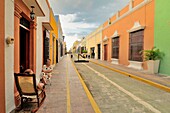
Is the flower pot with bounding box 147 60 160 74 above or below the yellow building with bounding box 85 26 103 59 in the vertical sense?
below

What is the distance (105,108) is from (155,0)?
1037 centimetres

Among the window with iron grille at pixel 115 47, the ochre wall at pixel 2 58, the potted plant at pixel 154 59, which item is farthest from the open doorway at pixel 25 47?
the window with iron grille at pixel 115 47

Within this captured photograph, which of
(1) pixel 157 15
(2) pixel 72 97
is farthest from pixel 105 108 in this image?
(1) pixel 157 15

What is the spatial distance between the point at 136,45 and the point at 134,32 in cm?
129

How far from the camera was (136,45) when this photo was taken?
1631 cm

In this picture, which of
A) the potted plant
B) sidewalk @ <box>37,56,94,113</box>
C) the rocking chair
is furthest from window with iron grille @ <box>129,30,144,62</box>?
the rocking chair

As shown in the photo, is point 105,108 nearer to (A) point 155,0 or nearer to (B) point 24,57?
(B) point 24,57

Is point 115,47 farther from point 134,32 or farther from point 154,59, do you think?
point 154,59

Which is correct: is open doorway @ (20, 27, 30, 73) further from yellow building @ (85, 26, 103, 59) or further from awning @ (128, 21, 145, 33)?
yellow building @ (85, 26, 103, 59)

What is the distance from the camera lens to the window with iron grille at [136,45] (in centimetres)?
1523

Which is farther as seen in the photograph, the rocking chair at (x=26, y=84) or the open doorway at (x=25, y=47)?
the open doorway at (x=25, y=47)

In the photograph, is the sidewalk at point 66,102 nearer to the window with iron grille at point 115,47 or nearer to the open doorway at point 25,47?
the open doorway at point 25,47

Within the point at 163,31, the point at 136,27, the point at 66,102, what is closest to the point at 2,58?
the point at 66,102

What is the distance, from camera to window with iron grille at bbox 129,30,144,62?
50.0 ft
